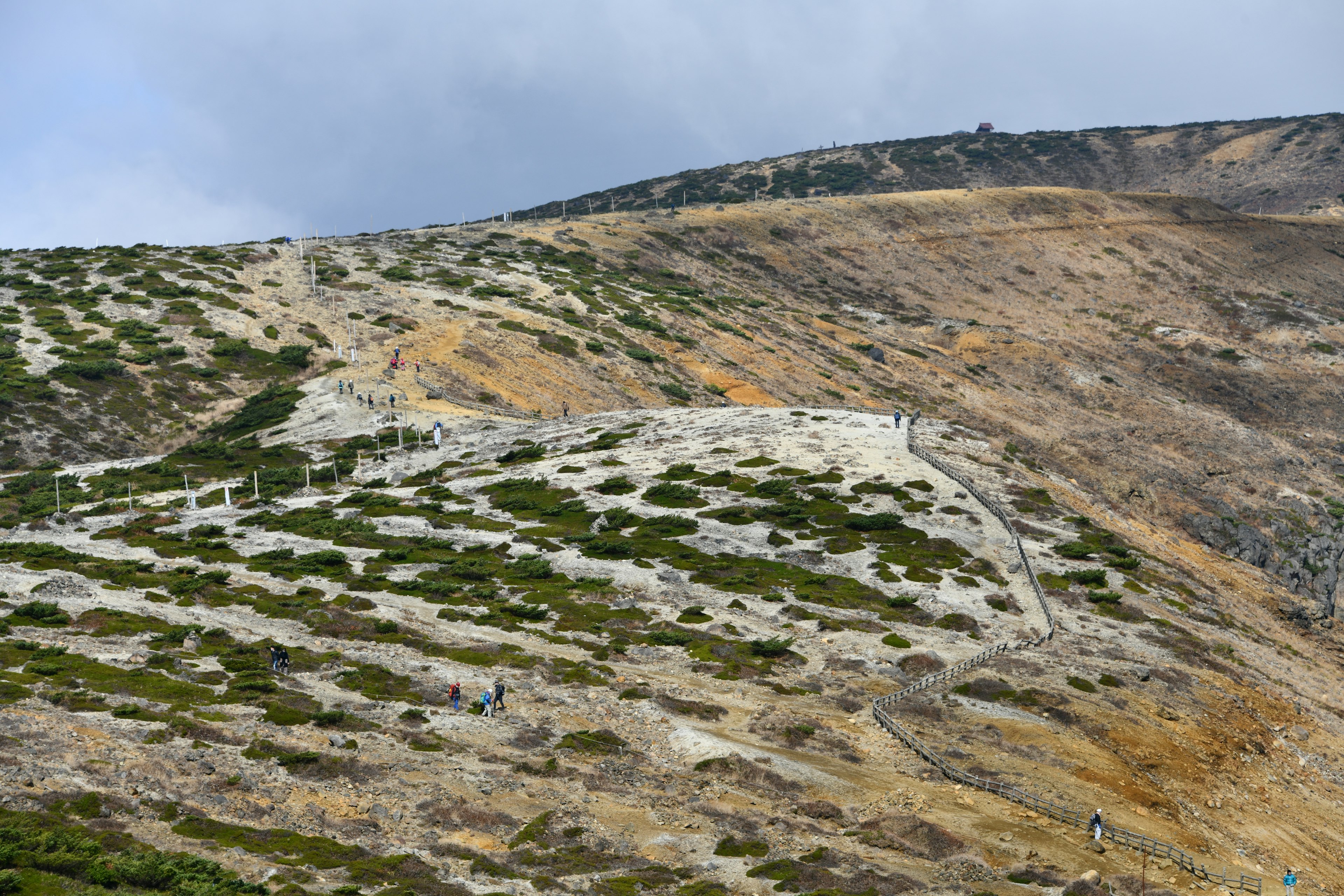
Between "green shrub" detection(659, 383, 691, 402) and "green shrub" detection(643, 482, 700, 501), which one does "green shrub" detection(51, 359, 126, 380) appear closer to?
"green shrub" detection(659, 383, 691, 402)

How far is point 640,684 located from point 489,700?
23.6 ft

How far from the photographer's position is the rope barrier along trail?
105 ft

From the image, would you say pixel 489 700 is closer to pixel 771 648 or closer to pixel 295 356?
pixel 771 648

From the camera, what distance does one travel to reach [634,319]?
11325cm

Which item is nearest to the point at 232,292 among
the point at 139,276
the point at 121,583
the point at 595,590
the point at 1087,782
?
the point at 139,276

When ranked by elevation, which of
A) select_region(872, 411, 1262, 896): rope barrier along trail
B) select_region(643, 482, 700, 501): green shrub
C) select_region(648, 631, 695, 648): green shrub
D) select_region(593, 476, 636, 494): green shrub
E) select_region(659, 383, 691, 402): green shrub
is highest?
select_region(659, 383, 691, 402): green shrub

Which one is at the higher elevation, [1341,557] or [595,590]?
[595,590]

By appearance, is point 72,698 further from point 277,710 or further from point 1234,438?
point 1234,438

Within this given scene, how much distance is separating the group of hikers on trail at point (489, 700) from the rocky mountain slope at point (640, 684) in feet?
1.54

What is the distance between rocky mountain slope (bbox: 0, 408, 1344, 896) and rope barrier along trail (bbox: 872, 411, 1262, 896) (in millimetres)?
605

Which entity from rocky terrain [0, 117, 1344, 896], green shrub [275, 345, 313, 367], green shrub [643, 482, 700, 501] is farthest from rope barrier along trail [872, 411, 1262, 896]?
green shrub [275, 345, 313, 367]

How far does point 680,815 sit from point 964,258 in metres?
146

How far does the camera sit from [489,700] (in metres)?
39.3

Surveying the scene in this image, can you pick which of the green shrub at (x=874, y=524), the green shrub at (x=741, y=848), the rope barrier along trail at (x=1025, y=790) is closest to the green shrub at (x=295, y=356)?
the green shrub at (x=874, y=524)
